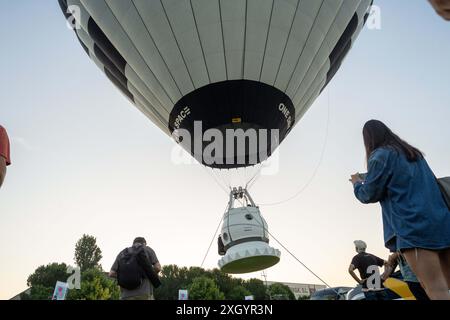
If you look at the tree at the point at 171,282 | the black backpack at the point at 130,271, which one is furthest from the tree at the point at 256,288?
the black backpack at the point at 130,271

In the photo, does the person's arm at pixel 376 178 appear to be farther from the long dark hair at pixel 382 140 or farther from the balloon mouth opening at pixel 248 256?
the balloon mouth opening at pixel 248 256

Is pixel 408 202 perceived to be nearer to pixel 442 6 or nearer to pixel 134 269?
pixel 442 6

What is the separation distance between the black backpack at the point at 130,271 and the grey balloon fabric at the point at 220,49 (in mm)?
3326

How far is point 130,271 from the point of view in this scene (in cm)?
425

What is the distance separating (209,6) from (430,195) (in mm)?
5331

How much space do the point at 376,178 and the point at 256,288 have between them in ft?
176

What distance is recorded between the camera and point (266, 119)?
714 cm

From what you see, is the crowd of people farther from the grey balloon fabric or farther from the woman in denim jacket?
the grey balloon fabric

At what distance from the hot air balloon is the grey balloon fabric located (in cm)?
2

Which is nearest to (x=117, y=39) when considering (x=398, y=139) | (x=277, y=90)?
(x=277, y=90)

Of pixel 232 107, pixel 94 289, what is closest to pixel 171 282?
pixel 94 289

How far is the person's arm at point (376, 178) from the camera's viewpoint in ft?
7.06
